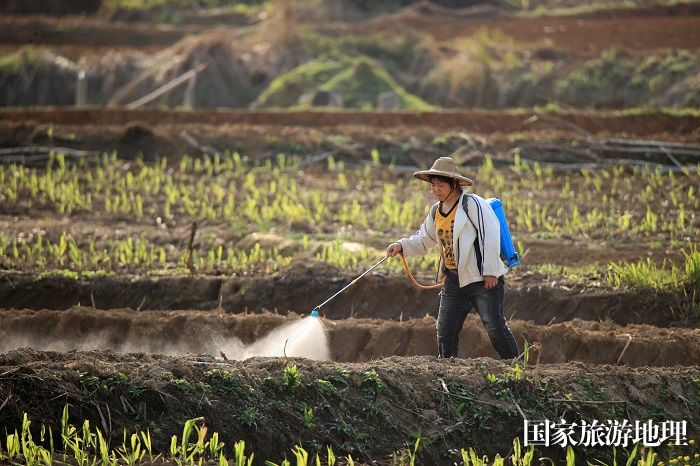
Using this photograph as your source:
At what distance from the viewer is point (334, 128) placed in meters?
18.8

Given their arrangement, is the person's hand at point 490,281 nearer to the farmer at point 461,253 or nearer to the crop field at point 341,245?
the farmer at point 461,253

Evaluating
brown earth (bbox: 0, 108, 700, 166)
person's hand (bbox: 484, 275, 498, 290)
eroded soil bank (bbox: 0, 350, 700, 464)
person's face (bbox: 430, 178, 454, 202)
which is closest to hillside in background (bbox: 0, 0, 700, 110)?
brown earth (bbox: 0, 108, 700, 166)

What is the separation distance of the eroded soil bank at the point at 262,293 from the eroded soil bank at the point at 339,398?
11.3 feet

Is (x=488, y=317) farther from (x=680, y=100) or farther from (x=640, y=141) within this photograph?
(x=680, y=100)

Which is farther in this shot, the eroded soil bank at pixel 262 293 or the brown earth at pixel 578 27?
the brown earth at pixel 578 27

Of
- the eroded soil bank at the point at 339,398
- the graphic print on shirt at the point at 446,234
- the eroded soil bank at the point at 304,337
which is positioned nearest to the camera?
the eroded soil bank at the point at 339,398

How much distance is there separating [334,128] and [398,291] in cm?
753

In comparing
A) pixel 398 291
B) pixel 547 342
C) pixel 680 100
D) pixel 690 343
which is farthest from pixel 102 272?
pixel 680 100

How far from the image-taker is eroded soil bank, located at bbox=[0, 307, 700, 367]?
9.70 metres

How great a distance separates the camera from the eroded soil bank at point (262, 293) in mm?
11367

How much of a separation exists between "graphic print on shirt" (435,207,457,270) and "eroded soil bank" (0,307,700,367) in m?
1.70

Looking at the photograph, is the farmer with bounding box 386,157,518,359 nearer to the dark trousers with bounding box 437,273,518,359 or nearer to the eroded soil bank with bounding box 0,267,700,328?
the dark trousers with bounding box 437,273,518,359

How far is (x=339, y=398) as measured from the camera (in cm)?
729

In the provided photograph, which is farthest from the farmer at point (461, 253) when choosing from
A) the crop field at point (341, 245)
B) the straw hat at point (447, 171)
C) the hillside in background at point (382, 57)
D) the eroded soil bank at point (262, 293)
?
the hillside in background at point (382, 57)
